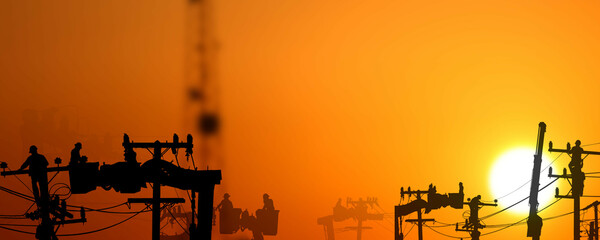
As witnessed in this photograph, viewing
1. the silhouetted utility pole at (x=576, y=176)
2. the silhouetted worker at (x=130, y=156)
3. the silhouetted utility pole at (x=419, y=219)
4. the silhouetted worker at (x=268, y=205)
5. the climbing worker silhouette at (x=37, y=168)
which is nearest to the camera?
the silhouetted worker at (x=130, y=156)

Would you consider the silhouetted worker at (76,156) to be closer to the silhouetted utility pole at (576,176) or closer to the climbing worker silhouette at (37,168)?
the climbing worker silhouette at (37,168)

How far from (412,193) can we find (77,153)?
39.3 m

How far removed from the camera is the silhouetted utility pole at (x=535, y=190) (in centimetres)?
5191

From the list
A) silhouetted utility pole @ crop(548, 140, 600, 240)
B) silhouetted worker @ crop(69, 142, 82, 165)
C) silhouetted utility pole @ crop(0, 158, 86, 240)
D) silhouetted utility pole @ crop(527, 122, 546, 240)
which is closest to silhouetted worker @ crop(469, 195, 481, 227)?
silhouetted utility pole @ crop(548, 140, 600, 240)

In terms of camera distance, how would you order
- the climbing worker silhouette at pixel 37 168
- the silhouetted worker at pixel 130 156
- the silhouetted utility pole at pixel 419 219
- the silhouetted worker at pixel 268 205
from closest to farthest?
1. the silhouetted worker at pixel 130 156
2. the climbing worker silhouette at pixel 37 168
3. the silhouetted utility pole at pixel 419 219
4. the silhouetted worker at pixel 268 205

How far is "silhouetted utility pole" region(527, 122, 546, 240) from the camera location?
51.9 m

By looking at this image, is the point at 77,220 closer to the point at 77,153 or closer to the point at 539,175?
the point at 77,153

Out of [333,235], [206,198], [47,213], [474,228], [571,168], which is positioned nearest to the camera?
[206,198]

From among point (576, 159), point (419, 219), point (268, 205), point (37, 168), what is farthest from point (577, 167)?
point (268, 205)

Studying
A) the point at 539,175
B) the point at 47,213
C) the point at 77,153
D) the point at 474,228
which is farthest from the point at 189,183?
the point at 474,228

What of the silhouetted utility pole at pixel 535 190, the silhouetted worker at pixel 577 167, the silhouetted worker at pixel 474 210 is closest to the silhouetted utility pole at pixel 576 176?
the silhouetted worker at pixel 577 167

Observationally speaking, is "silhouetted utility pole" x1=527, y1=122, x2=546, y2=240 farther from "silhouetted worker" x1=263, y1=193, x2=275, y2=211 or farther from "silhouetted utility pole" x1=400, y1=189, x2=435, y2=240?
"silhouetted worker" x1=263, y1=193, x2=275, y2=211

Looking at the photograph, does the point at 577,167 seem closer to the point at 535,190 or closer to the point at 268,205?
the point at 535,190

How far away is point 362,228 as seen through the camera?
19800 centimetres
